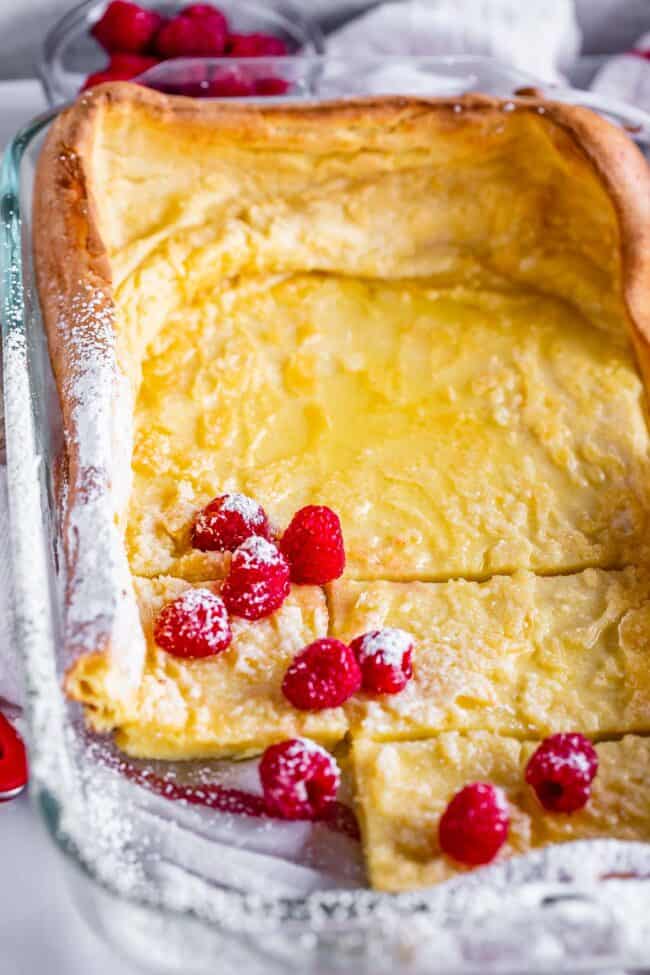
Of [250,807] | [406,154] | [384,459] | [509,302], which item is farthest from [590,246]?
[250,807]

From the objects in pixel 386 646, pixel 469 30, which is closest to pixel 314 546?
pixel 386 646

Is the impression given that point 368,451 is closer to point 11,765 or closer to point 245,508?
point 245,508

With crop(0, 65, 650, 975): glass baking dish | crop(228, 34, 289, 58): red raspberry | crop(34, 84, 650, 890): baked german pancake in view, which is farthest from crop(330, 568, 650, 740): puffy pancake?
crop(228, 34, 289, 58): red raspberry

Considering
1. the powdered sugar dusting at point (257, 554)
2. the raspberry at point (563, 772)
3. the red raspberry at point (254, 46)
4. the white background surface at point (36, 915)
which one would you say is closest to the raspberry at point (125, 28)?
the red raspberry at point (254, 46)

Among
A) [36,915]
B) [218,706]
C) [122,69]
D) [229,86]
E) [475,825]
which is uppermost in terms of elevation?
[122,69]

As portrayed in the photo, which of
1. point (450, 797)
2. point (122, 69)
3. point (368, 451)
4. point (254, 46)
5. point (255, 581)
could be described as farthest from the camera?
point (254, 46)

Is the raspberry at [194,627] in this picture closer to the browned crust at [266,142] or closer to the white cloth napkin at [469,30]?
the browned crust at [266,142]
